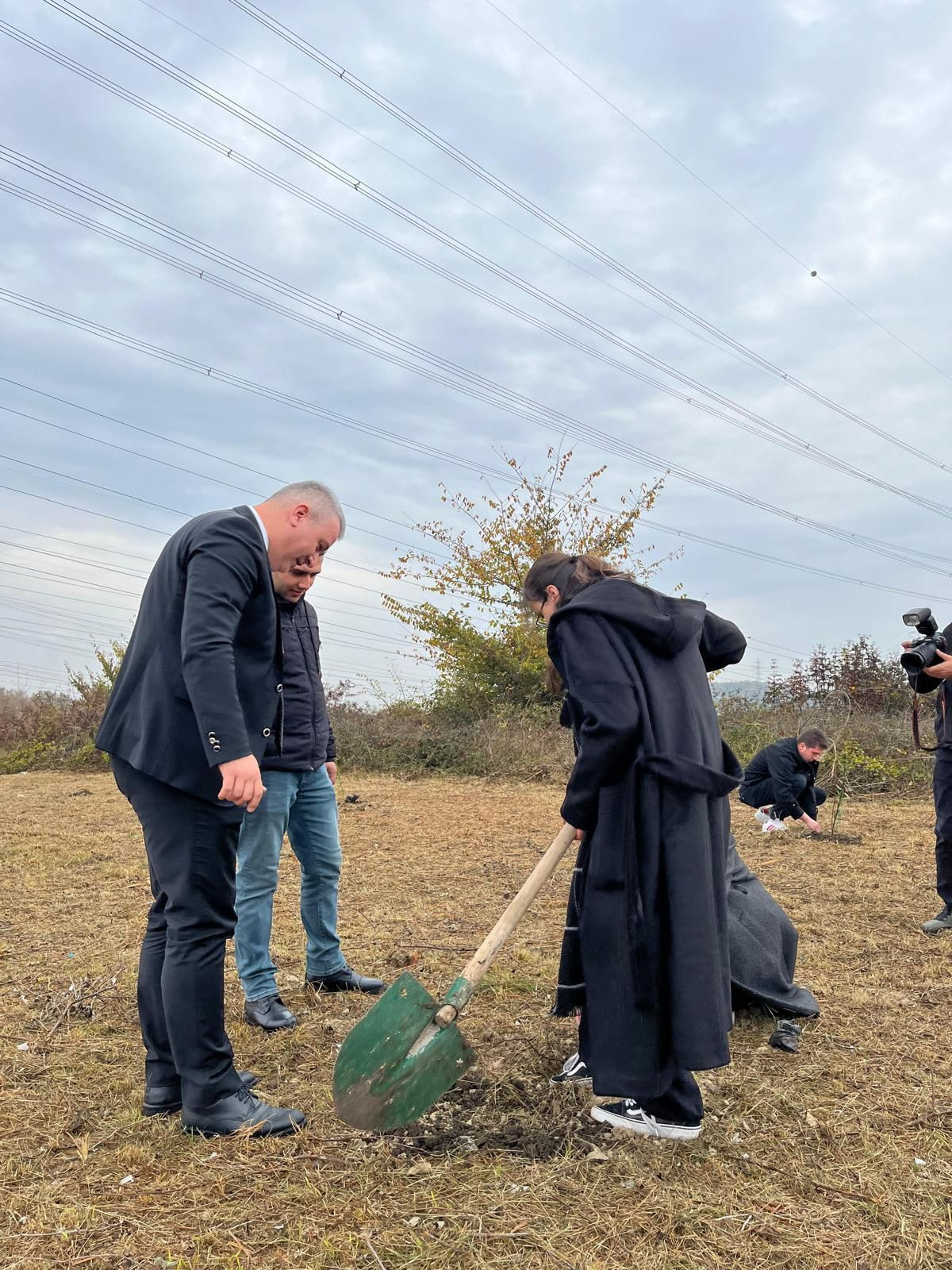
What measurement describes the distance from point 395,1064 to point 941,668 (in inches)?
149

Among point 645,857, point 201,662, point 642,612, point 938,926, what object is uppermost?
point 642,612

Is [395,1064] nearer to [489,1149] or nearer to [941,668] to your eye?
[489,1149]

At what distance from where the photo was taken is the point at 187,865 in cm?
266

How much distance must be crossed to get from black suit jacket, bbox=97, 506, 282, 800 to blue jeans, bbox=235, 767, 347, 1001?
926mm

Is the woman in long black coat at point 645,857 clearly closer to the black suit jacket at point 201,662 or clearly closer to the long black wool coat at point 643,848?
the long black wool coat at point 643,848

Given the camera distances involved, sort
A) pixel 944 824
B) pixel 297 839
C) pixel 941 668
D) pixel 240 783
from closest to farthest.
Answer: pixel 240 783 < pixel 297 839 < pixel 941 668 < pixel 944 824

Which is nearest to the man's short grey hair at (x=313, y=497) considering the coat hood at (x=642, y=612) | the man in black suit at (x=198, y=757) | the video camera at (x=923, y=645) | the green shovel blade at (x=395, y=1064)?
the man in black suit at (x=198, y=757)

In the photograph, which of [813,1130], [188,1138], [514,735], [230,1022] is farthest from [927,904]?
[514,735]

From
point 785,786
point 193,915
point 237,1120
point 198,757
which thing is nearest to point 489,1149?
point 237,1120

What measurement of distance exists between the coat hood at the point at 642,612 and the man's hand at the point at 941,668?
9.46 feet

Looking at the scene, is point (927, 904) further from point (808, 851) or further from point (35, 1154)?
point (35, 1154)

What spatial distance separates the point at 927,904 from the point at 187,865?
500cm

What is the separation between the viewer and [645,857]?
2.60 meters

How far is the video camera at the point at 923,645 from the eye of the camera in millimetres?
5023
